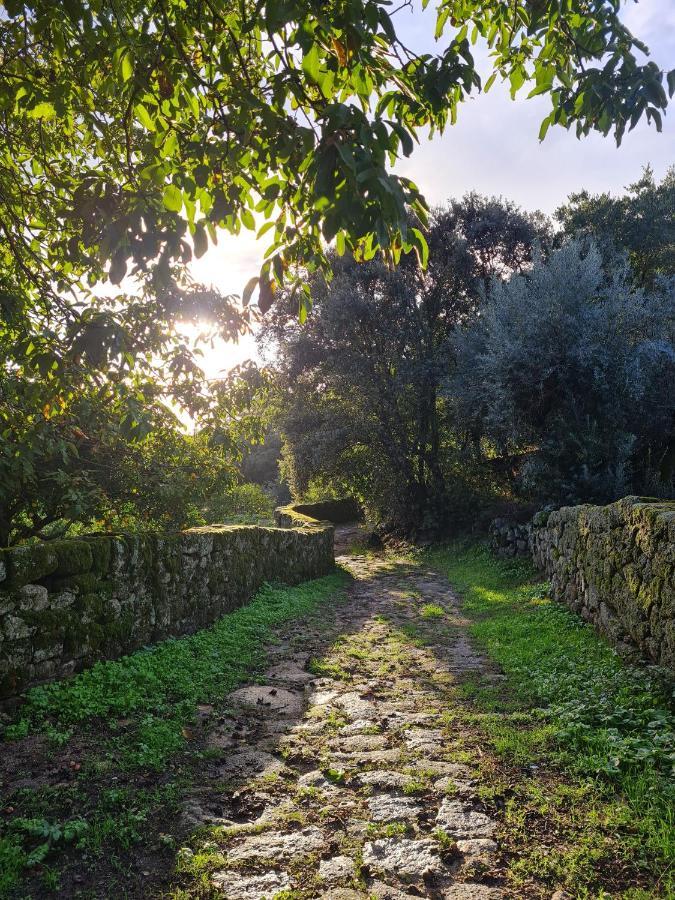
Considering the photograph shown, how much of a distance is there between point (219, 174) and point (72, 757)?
13.8 feet

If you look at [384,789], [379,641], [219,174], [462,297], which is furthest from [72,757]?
[462,297]

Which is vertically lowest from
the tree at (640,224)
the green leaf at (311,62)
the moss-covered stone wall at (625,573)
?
the moss-covered stone wall at (625,573)

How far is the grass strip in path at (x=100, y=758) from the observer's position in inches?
119

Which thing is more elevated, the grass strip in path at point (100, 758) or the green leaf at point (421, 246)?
the green leaf at point (421, 246)

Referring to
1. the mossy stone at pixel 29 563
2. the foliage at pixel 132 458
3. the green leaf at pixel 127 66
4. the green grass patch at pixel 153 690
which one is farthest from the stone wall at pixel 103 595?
the green leaf at pixel 127 66

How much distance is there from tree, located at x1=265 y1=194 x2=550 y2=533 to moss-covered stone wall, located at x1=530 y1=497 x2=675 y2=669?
10.7 meters

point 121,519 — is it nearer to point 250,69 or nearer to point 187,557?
point 187,557

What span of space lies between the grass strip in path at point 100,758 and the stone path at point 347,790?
32cm

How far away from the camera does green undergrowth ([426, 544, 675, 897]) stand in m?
3.15

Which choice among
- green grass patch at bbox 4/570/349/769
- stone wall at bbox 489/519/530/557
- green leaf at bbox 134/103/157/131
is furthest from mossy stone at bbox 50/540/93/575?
stone wall at bbox 489/519/530/557

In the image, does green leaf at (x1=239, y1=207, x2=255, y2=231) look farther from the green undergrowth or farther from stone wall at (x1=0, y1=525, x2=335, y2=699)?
the green undergrowth

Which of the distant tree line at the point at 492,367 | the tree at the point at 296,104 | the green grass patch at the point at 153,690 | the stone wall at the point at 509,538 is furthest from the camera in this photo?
the stone wall at the point at 509,538

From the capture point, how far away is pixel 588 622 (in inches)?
300

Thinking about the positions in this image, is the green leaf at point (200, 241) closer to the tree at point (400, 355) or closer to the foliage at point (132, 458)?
the foliage at point (132, 458)
